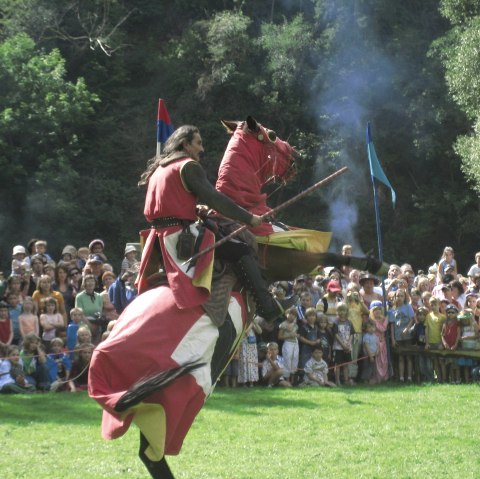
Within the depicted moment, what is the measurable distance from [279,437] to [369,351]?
205 inches

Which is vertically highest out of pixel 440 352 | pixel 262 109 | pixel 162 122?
pixel 262 109

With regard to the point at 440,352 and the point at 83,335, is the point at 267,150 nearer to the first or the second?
the point at 83,335

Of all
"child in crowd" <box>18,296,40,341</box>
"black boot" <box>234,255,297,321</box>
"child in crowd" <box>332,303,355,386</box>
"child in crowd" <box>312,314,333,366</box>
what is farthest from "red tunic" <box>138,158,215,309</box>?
"child in crowd" <box>332,303,355,386</box>

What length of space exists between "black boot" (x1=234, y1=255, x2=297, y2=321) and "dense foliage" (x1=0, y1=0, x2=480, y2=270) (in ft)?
85.8

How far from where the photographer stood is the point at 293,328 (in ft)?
50.3

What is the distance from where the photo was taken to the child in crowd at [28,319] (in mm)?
13930

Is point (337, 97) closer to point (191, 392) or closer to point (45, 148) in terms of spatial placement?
point (45, 148)

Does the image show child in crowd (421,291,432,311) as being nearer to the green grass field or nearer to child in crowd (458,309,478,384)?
child in crowd (458,309,478,384)

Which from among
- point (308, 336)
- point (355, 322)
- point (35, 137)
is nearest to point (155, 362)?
point (308, 336)

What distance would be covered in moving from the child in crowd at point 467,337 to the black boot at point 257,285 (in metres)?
8.41

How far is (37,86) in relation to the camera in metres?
35.2

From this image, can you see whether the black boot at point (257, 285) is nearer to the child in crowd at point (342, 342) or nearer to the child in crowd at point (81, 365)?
the child in crowd at point (81, 365)

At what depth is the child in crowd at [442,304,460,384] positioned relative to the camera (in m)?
16.2

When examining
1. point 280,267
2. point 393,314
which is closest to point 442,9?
point 393,314
